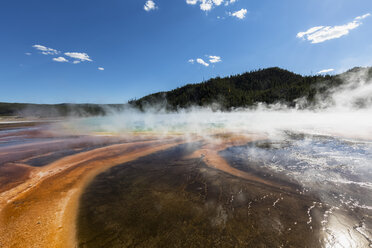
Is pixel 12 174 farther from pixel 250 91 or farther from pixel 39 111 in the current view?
pixel 39 111

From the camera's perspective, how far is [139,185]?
538 cm

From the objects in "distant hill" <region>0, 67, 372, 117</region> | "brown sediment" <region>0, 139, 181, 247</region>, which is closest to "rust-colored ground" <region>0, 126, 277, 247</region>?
"brown sediment" <region>0, 139, 181, 247</region>

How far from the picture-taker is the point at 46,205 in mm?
4285

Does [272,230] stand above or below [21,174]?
below

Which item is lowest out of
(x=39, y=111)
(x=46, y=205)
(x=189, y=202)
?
(x=189, y=202)

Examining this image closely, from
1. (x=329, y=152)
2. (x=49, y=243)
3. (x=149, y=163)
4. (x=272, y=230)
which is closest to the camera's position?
(x=49, y=243)

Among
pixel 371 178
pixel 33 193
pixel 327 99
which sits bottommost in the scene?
pixel 371 178

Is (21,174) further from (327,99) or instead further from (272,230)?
(327,99)

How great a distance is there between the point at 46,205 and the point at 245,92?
290 feet

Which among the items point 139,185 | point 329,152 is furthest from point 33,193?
point 329,152

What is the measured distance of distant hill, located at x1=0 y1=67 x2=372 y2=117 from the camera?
59.0 m

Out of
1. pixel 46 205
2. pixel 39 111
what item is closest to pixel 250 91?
pixel 46 205

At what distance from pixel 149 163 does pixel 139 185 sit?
7.11ft

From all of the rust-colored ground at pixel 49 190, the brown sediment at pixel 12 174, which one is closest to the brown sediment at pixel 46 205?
the rust-colored ground at pixel 49 190
